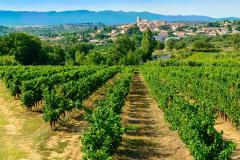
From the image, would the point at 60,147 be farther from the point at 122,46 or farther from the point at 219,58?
the point at 122,46

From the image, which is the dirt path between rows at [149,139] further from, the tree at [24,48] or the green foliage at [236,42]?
the green foliage at [236,42]

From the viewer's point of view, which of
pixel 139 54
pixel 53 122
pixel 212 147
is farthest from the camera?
pixel 139 54

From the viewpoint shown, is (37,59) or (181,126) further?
(37,59)

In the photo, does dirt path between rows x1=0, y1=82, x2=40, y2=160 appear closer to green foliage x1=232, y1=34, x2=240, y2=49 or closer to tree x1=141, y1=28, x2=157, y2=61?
tree x1=141, y1=28, x2=157, y2=61

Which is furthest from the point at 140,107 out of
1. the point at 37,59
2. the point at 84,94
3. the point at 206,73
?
the point at 37,59

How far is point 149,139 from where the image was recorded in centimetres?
2631

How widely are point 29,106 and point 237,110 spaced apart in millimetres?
17397

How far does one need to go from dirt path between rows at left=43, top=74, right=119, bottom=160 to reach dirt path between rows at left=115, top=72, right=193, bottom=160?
2.74m

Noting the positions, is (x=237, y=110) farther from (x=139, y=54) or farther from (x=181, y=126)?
(x=139, y=54)

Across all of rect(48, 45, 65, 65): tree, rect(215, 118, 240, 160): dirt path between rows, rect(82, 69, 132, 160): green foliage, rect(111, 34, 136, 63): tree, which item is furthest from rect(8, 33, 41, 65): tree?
rect(82, 69, 132, 160): green foliage

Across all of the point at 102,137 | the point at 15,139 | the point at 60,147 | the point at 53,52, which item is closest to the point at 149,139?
the point at 60,147

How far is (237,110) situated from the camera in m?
27.9

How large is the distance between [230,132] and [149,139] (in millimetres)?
5861

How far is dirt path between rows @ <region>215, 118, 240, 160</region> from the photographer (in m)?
23.1
